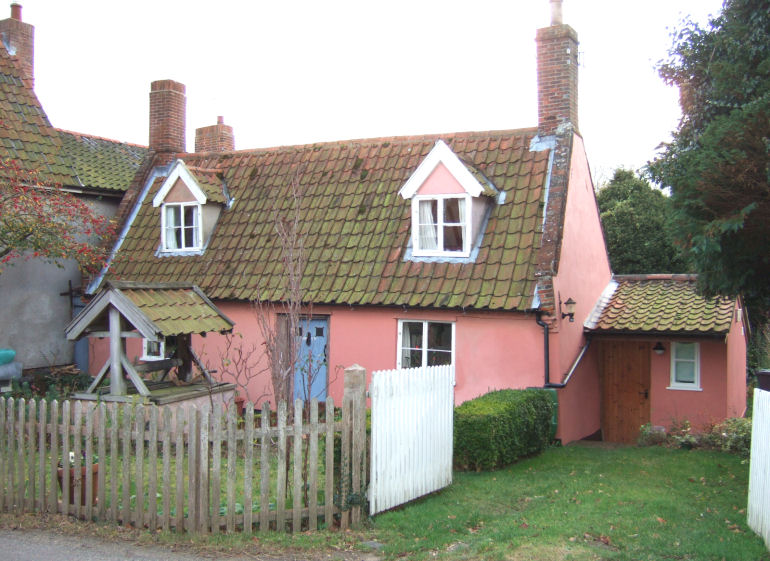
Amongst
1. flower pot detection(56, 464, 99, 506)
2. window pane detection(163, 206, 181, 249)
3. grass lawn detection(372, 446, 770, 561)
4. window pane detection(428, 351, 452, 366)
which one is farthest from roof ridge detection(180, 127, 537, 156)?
flower pot detection(56, 464, 99, 506)

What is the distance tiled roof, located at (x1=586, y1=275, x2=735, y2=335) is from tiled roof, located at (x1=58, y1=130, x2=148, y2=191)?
13729 mm

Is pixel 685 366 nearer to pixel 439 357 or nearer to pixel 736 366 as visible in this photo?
pixel 736 366

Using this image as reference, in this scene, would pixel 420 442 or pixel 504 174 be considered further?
pixel 504 174

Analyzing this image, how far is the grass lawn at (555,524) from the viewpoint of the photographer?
23.4ft

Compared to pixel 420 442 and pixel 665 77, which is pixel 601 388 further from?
pixel 420 442

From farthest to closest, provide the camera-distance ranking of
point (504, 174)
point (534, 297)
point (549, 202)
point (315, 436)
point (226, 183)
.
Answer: point (226, 183)
point (504, 174)
point (549, 202)
point (534, 297)
point (315, 436)

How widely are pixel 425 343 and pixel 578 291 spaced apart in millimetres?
3535

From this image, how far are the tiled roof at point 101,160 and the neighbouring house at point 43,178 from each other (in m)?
0.05

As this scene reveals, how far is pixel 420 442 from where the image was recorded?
9.09 meters

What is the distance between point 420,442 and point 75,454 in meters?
4.10

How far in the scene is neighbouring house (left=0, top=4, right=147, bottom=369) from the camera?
57.2 feet

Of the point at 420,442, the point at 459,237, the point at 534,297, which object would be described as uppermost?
the point at 459,237

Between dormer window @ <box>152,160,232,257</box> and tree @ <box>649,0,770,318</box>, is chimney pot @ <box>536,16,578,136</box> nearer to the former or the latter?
tree @ <box>649,0,770,318</box>

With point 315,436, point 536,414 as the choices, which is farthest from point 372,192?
point 315,436
